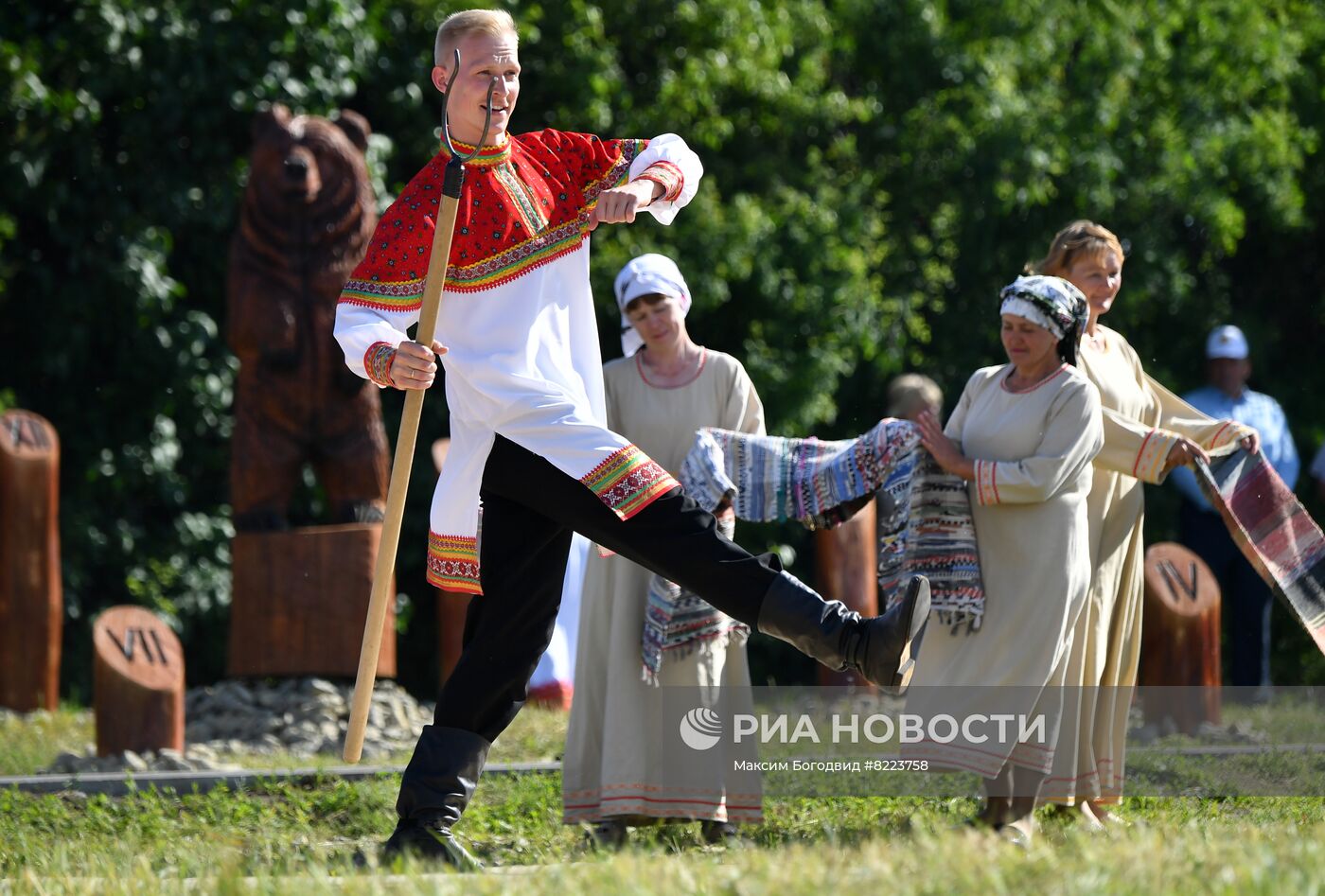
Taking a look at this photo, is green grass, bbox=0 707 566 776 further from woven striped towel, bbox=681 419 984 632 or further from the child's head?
the child's head

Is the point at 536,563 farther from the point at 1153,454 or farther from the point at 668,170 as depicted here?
the point at 1153,454

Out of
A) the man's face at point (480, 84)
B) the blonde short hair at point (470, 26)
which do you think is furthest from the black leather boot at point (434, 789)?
the blonde short hair at point (470, 26)

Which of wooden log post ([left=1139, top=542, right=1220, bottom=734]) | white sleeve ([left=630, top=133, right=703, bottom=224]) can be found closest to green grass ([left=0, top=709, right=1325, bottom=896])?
white sleeve ([left=630, top=133, right=703, bottom=224])

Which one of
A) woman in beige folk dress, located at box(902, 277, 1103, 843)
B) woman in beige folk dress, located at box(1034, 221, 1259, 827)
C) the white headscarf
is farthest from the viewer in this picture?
the white headscarf

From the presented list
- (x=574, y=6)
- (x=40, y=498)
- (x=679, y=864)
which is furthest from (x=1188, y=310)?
(x=679, y=864)

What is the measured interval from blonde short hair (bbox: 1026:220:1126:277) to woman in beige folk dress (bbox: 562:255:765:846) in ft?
3.62

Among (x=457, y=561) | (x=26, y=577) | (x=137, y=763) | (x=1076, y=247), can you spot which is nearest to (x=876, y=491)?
(x=1076, y=247)

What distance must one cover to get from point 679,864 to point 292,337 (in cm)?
553

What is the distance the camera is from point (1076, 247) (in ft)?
18.7

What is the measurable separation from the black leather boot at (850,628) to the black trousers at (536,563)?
56 millimetres

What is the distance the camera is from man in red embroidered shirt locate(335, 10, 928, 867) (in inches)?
163

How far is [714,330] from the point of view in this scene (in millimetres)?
12922

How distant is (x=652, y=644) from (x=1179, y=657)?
148 inches

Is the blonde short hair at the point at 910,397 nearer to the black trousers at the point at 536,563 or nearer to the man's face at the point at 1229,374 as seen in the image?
the man's face at the point at 1229,374
